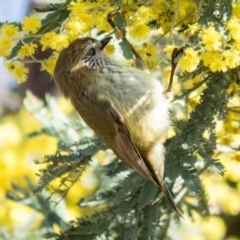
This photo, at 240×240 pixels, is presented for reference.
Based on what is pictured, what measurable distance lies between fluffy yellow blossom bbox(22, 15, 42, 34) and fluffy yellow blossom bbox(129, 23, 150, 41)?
29 cm

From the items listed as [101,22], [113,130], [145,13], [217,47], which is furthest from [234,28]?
[113,130]

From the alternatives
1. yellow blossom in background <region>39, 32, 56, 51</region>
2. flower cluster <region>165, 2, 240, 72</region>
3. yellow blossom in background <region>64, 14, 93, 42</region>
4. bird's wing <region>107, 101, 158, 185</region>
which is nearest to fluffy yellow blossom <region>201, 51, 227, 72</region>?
flower cluster <region>165, 2, 240, 72</region>

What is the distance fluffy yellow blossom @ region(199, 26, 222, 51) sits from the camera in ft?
7.64

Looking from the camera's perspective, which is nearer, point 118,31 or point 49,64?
point 118,31

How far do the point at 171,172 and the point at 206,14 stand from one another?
1.93 feet

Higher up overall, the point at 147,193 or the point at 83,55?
the point at 83,55

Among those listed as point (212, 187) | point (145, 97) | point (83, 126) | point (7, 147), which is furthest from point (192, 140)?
point (7, 147)

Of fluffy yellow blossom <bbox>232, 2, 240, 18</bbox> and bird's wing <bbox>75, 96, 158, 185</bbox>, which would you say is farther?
bird's wing <bbox>75, 96, 158, 185</bbox>

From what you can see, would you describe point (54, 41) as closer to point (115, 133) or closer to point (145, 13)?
point (145, 13)

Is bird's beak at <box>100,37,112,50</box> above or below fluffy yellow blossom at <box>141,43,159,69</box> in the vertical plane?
above

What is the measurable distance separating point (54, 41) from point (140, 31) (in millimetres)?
267

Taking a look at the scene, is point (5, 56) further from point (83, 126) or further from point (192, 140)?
point (83, 126)

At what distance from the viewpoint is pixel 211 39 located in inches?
91.6

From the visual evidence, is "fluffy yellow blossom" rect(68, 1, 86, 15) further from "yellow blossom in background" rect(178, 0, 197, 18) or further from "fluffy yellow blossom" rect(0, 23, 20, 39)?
"yellow blossom in background" rect(178, 0, 197, 18)
